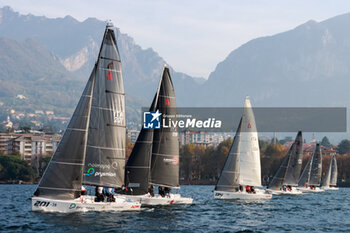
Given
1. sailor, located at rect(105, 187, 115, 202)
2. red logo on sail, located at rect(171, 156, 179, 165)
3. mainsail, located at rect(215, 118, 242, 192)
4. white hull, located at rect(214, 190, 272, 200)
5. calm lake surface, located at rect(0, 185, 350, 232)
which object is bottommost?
calm lake surface, located at rect(0, 185, 350, 232)

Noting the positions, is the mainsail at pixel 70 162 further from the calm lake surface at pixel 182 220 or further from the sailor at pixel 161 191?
the sailor at pixel 161 191

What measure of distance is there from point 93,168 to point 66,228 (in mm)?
9027

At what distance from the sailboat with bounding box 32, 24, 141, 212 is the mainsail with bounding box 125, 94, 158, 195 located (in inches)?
206

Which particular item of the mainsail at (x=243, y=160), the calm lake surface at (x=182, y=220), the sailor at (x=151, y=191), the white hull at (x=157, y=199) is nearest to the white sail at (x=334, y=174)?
the mainsail at (x=243, y=160)

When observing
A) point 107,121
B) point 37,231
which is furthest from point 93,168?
point 37,231

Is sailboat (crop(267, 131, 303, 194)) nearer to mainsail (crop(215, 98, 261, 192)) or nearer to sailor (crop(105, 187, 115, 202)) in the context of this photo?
mainsail (crop(215, 98, 261, 192))

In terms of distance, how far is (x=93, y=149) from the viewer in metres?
44.0

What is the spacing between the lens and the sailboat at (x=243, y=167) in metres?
67.8

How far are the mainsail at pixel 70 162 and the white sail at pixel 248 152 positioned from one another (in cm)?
3002

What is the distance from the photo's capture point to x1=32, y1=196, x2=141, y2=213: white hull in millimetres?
40906

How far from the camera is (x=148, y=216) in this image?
43812 mm

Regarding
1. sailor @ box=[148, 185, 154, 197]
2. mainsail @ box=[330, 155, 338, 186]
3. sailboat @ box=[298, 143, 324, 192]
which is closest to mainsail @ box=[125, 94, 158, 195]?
sailor @ box=[148, 185, 154, 197]

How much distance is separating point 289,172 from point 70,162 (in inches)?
2332

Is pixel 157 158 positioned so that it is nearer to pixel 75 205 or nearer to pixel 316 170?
pixel 75 205
